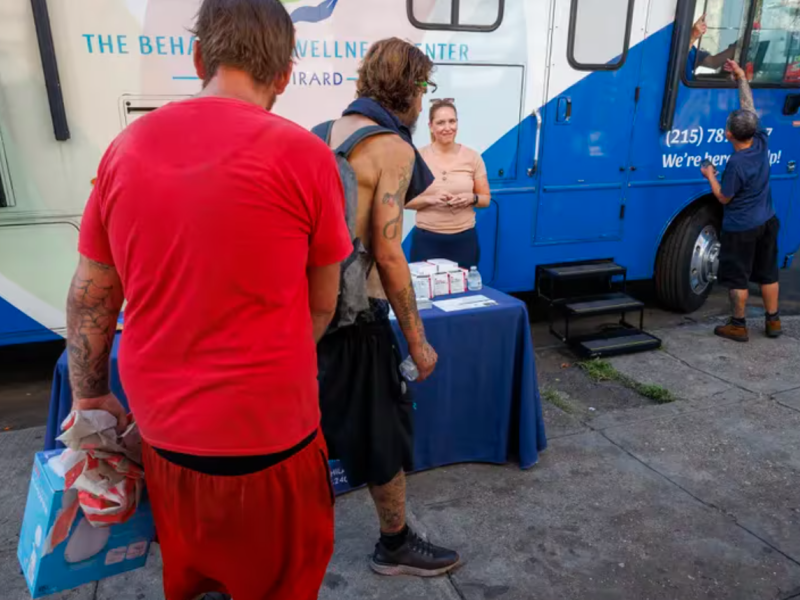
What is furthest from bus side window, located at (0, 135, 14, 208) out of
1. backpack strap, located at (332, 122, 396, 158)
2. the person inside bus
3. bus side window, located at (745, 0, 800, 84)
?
bus side window, located at (745, 0, 800, 84)

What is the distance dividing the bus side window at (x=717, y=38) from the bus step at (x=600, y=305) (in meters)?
1.87

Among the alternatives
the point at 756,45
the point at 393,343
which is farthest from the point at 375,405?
the point at 756,45

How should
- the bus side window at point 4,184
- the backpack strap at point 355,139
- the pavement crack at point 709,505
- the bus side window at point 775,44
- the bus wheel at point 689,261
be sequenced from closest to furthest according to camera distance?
the backpack strap at point 355,139 < the pavement crack at point 709,505 < the bus side window at point 4,184 < the bus side window at point 775,44 < the bus wheel at point 689,261

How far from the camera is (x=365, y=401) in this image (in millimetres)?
2297

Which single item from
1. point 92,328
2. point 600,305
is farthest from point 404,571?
point 600,305

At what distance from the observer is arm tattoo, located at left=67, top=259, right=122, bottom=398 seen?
1.39m

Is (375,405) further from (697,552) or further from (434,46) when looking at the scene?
(434,46)

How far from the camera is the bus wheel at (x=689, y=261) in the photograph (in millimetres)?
5598

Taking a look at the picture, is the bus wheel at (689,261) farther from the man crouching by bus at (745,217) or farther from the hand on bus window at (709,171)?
the hand on bus window at (709,171)

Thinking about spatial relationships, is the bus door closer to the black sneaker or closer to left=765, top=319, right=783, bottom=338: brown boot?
left=765, top=319, right=783, bottom=338: brown boot

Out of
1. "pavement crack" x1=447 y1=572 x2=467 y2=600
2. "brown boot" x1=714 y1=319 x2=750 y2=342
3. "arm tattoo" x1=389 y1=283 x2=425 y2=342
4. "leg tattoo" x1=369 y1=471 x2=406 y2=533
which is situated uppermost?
"arm tattoo" x1=389 y1=283 x2=425 y2=342

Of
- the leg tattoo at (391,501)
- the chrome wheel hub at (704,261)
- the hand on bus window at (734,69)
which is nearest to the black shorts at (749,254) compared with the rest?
the chrome wheel hub at (704,261)

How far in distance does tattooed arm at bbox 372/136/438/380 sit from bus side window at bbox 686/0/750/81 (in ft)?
13.3

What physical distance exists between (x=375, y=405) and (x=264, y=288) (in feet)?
3.70
